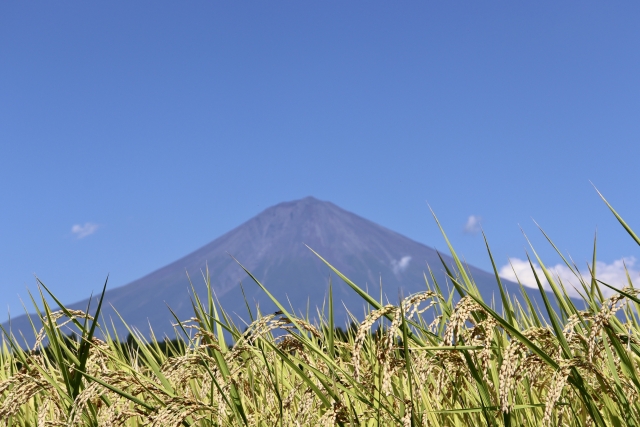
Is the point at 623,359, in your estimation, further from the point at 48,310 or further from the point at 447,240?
the point at 48,310

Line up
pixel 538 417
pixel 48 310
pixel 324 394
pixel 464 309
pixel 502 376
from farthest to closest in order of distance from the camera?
pixel 538 417 → pixel 48 310 → pixel 324 394 → pixel 464 309 → pixel 502 376

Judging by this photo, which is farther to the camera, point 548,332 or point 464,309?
point 548,332

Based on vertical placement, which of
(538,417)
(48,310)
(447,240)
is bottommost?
(538,417)

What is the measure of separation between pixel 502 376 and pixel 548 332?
1.70ft

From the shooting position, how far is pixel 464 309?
1656mm

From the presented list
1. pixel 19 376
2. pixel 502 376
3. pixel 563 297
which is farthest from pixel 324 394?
pixel 19 376

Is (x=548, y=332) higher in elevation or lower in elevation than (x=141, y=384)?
lower

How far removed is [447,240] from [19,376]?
1861 millimetres

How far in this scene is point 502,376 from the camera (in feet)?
5.02

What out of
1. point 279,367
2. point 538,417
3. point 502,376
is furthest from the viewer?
point 279,367

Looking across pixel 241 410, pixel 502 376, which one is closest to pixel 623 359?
pixel 502 376

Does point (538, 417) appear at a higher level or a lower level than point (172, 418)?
lower

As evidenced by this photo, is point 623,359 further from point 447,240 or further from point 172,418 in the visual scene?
point 172,418

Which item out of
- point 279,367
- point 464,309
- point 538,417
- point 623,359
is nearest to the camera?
point 464,309
